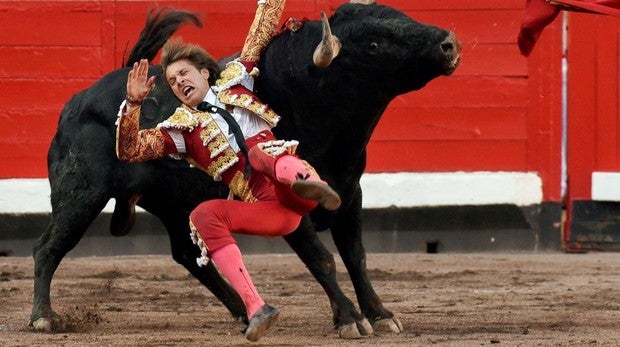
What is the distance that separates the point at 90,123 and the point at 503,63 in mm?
3479

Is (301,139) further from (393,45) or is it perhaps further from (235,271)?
(235,271)

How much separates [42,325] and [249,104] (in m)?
1.18

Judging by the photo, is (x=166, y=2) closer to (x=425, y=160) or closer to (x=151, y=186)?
(x=425, y=160)

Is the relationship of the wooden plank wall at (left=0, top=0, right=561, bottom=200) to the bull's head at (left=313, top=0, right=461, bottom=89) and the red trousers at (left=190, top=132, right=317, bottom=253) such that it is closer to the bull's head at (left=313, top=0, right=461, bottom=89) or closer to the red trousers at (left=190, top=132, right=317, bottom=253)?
the bull's head at (left=313, top=0, right=461, bottom=89)

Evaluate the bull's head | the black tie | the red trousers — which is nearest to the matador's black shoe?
the red trousers

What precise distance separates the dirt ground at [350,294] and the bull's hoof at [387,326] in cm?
5

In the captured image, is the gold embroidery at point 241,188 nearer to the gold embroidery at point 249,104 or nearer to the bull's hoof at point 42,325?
the gold embroidery at point 249,104

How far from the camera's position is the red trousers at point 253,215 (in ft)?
17.6

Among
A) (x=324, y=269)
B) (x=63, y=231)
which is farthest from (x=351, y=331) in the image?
(x=63, y=231)

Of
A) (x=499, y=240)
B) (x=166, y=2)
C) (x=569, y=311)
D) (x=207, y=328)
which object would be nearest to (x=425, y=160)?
(x=499, y=240)

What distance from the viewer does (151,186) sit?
21.0 feet

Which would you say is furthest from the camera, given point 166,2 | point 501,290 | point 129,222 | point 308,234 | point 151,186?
point 166,2

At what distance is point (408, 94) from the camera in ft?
30.4

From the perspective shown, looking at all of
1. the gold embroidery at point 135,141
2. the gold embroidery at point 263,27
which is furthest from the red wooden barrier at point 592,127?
the gold embroidery at point 135,141
